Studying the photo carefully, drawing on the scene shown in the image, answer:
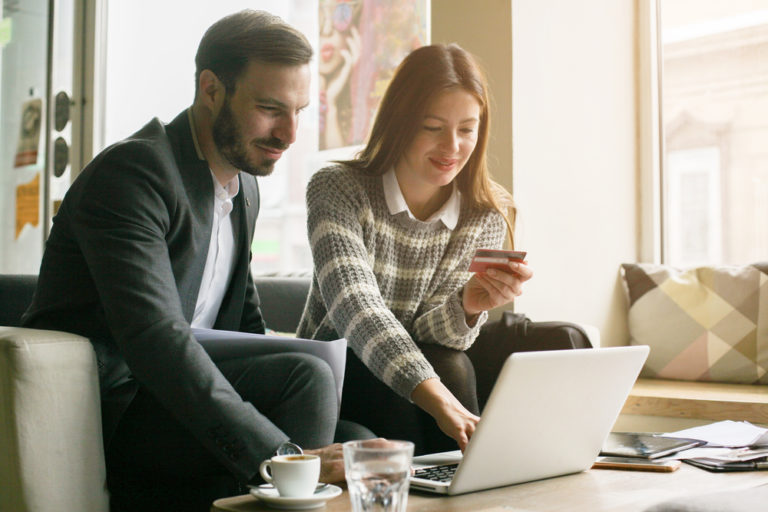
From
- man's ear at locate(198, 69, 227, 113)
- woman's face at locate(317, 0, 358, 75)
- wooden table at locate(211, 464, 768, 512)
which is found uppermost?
woman's face at locate(317, 0, 358, 75)

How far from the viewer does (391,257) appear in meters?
1.83

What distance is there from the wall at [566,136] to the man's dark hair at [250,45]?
940 mm

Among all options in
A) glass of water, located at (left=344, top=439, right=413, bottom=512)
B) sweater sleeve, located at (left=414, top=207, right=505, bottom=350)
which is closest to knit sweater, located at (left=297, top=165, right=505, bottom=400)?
sweater sleeve, located at (left=414, top=207, right=505, bottom=350)

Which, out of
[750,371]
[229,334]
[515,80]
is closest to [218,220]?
[229,334]

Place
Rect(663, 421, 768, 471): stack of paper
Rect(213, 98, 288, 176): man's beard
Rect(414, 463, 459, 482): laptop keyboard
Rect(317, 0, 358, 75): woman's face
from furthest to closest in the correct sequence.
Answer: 1. Rect(317, 0, 358, 75): woman's face
2. Rect(213, 98, 288, 176): man's beard
3. Rect(663, 421, 768, 471): stack of paper
4. Rect(414, 463, 459, 482): laptop keyboard

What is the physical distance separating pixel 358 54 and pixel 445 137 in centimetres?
143

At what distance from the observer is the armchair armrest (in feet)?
4.02

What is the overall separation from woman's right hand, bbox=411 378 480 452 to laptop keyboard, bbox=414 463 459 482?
4.4 inches

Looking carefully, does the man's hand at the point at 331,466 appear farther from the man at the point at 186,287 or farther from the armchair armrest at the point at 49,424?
the armchair armrest at the point at 49,424

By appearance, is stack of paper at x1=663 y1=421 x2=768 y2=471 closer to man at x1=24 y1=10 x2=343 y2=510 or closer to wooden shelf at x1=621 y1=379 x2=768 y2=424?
man at x1=24 y1=10 x2=343 y2=510

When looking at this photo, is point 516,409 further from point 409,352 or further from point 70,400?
A: point 70,400

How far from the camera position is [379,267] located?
182 cm

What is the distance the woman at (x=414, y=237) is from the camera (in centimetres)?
166

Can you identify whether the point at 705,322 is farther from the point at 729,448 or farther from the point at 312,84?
the point at 312,84
